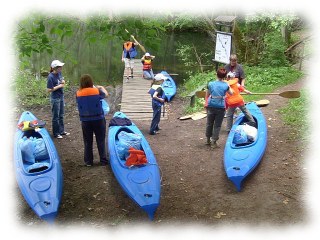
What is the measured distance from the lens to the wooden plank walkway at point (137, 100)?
1026 centimetres

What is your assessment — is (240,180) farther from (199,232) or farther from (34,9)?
(34,9)

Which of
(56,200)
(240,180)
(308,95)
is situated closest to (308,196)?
(240,180)

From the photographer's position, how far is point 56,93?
735 cm

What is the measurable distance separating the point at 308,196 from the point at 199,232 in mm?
1748

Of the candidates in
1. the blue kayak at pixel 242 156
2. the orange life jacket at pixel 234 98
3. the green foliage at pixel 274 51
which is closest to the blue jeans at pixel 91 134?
the blue kayak at pixel 242 156

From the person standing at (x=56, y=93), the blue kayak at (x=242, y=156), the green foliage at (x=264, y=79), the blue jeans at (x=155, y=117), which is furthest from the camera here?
the green foliage at (x=264, y=79)

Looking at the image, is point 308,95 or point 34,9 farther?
point 308,95

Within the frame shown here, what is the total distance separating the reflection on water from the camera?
54.1 feet

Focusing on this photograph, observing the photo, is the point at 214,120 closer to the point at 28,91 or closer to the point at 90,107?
the point at 90,107

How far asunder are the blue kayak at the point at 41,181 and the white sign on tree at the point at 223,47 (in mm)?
5037

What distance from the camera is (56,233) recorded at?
457 centimetres

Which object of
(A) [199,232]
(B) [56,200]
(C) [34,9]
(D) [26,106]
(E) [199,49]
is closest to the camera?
(A) [199,232]

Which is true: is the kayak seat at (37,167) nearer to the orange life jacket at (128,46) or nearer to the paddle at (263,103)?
the paddle at (263,103)

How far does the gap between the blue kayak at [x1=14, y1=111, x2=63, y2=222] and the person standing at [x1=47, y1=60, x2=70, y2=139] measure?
126 centimetres
